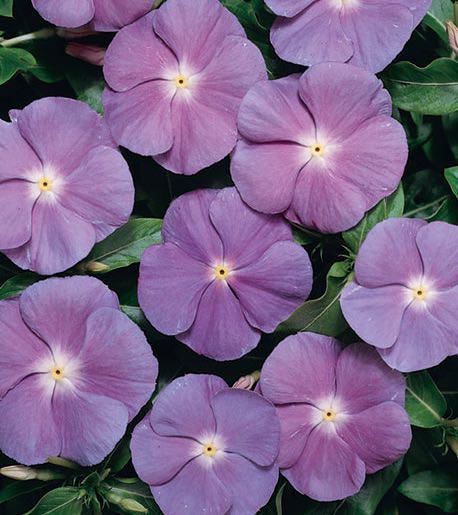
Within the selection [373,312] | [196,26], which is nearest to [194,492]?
[373,312]

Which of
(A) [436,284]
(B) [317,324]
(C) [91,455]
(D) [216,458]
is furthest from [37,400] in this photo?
(A) [436,284]

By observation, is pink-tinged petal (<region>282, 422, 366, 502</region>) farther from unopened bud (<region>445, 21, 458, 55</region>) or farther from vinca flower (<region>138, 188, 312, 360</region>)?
unopened bud (<region>445, 21, 458, 55</region>)

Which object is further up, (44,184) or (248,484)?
(44,184)

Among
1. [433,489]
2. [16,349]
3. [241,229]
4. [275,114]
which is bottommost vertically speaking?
[433,489]

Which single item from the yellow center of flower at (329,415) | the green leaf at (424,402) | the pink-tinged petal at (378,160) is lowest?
the green leaf at (424,402)

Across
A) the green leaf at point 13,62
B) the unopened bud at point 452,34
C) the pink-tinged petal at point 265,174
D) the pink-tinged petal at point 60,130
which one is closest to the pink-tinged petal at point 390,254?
the pink-tinged petal at point 265,174

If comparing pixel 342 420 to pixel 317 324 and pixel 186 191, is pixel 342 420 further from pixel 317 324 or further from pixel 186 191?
pixel 186 191

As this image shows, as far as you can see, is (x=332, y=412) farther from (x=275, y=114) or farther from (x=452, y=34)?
(x=452, y=34)

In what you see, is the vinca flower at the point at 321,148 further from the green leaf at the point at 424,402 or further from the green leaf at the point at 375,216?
the green leaf at the point at 424,402
